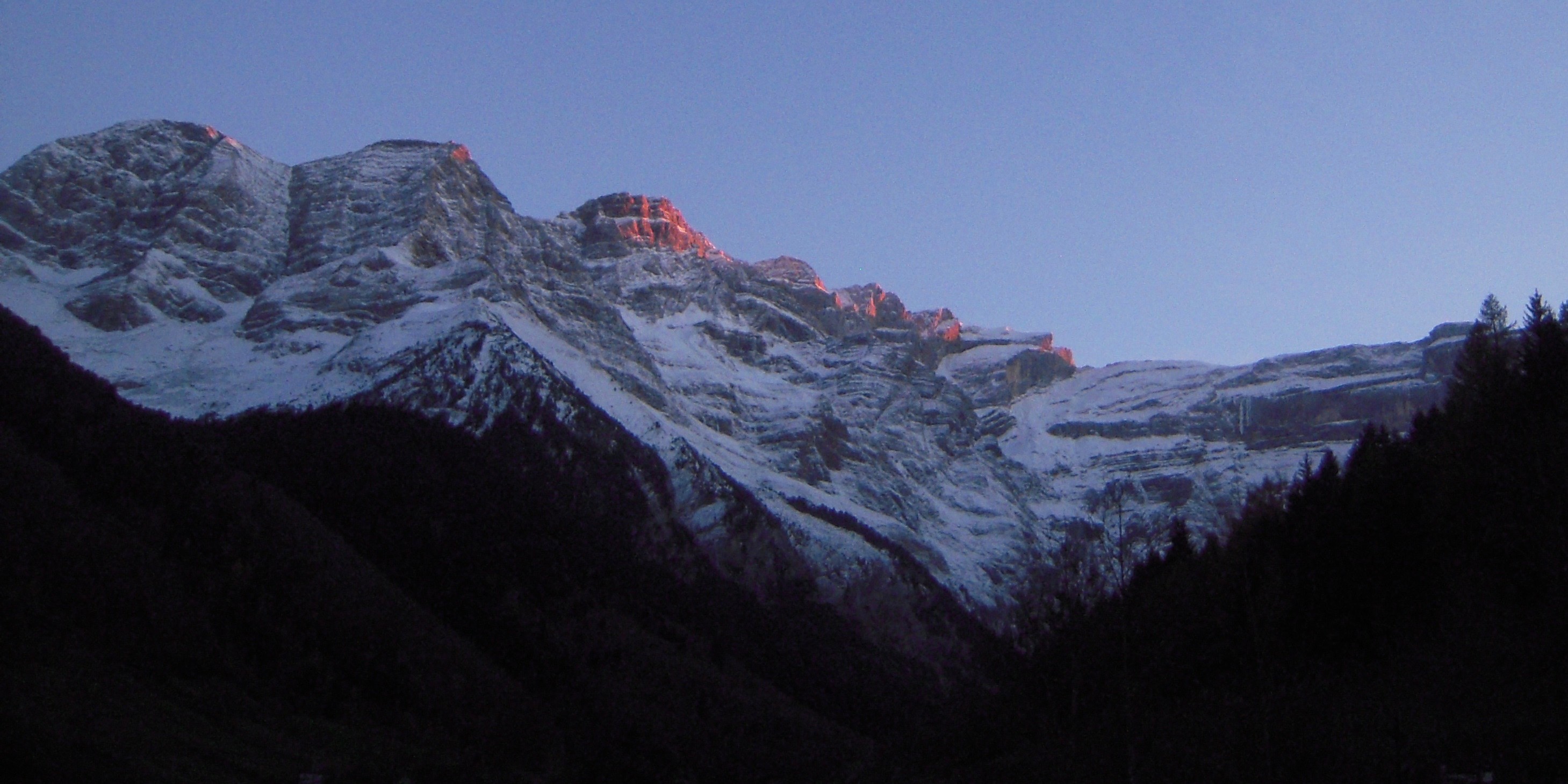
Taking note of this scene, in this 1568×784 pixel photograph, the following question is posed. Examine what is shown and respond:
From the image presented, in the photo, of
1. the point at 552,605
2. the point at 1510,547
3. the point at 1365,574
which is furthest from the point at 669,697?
the point at 1510,547

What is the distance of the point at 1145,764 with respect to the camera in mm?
25469

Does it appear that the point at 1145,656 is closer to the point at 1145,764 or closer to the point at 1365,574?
the point at 1145,764

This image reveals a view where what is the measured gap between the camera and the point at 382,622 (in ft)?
314

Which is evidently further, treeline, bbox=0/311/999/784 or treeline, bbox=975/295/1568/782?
treeline, bbox=0/311/999/784

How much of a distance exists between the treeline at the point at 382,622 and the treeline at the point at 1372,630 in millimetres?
8245

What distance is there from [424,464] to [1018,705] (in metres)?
110

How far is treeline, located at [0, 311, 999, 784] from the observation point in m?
57.2

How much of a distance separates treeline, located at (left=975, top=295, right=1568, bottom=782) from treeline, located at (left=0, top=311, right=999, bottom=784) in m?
8.25

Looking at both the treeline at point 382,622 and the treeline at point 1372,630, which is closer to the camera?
the treeline at point 1372,630

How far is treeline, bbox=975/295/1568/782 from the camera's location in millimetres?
23812

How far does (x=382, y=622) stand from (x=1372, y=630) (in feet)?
245

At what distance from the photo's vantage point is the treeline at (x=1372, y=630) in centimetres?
2381

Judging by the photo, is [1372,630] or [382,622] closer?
[1372,630]

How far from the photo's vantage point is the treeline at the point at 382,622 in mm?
57250
